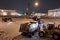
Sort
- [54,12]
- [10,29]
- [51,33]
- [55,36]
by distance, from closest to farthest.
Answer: [55,36] → [51,33] → [10,29] → [54,12]

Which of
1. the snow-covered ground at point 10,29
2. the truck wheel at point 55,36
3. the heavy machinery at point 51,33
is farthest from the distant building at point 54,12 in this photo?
the truck wheel at point 55,36

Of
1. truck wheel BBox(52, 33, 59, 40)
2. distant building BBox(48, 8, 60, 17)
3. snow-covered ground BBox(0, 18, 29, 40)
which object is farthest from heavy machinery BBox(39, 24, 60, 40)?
distant building BBox(48, 8, 60, 17)

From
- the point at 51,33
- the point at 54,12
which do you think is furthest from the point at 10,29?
the point at 54,12

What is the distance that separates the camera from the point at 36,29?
7.18m

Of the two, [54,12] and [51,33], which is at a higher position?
[54,12]

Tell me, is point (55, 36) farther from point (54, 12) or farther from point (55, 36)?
point (54, 12)

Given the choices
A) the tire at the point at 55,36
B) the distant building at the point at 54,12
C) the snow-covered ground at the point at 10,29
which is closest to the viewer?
the tire at the point at 55,36

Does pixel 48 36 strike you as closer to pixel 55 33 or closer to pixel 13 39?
pixel 55 33

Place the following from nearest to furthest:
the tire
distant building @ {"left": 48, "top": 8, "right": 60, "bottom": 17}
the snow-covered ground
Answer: the tire
the snow-covered ground
distant building @ {"left": 48, "top": 8, "right": 60, "bottom": 17}

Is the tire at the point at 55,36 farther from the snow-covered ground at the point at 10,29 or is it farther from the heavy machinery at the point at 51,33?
the snow-covered ground at the point at 10,29

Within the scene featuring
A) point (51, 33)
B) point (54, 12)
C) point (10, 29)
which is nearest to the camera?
point (51, 33)

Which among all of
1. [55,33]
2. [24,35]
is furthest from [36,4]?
[55,33]

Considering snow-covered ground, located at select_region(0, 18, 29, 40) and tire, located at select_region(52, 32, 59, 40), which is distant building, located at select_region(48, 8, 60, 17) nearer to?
snow-covered ground, located at select_region(0, 18, 29, 40)

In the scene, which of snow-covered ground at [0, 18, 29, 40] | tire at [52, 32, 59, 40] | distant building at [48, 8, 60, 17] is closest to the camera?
tire at [52, 32, 59, 40]
